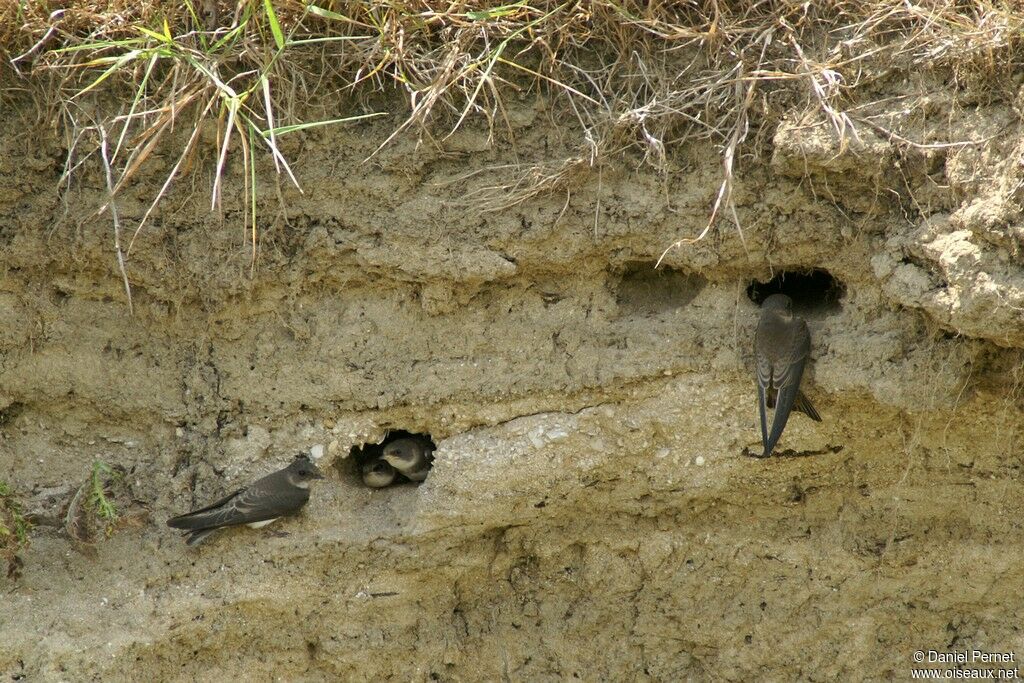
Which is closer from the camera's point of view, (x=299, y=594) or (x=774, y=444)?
(x=774, y=444)

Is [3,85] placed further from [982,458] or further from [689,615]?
[982,458]

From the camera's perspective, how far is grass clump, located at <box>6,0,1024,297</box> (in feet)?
10.9

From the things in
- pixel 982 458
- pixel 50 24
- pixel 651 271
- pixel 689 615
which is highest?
pixel 50 24

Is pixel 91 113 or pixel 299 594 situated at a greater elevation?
pixel 91 113

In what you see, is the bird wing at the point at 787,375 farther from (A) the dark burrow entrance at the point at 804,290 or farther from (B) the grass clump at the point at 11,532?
(B) the grass clump at the point at 11,532

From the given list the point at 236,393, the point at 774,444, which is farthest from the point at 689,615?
the point at 236,393

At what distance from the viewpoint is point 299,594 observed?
3592mm

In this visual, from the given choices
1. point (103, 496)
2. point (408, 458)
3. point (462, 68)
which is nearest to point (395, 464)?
point (408, 458)

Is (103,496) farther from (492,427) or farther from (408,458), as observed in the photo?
(492,427)

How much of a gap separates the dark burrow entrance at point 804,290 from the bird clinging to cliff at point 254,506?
1.51 m

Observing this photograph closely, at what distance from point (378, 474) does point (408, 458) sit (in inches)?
4.3

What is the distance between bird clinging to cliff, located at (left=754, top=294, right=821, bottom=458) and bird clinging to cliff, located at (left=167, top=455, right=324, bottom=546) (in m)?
1.39

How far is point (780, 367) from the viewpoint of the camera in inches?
Answer: 130

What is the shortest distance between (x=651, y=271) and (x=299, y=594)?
→ 146 cm
